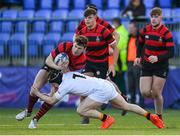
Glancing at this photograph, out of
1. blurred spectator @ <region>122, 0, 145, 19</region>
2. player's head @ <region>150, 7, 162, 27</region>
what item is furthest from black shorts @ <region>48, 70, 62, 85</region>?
blurred spectator @ <region>122, 0, 145, 19</region>

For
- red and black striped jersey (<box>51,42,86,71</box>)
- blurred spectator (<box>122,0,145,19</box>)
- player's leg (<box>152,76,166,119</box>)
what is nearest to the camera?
red and black striped jersey (<box>51,42,86,71</box>)

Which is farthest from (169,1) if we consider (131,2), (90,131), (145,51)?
(90,131)

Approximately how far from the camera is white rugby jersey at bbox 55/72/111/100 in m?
15.1

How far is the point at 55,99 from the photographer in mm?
15195

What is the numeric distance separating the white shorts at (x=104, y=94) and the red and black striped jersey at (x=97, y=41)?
228cm

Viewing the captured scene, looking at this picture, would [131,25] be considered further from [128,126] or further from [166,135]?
[166,135]

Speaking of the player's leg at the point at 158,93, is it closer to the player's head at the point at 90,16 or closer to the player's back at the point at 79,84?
the player's head at the point at 90,16

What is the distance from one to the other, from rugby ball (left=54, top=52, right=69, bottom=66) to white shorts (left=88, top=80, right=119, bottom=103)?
2.64ft

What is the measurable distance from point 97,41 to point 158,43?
4.14 ft

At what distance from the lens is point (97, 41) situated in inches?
694

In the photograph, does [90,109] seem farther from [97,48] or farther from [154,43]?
[154,43]

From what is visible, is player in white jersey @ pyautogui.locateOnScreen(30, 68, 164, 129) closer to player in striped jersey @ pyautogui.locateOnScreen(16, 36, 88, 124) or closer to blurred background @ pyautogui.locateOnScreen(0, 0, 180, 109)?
player in striped jersey @ pyautogui.locateOnScreen(16, 36, 88, 124)

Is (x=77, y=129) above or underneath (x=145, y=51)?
underneath

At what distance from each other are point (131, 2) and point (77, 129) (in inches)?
425
